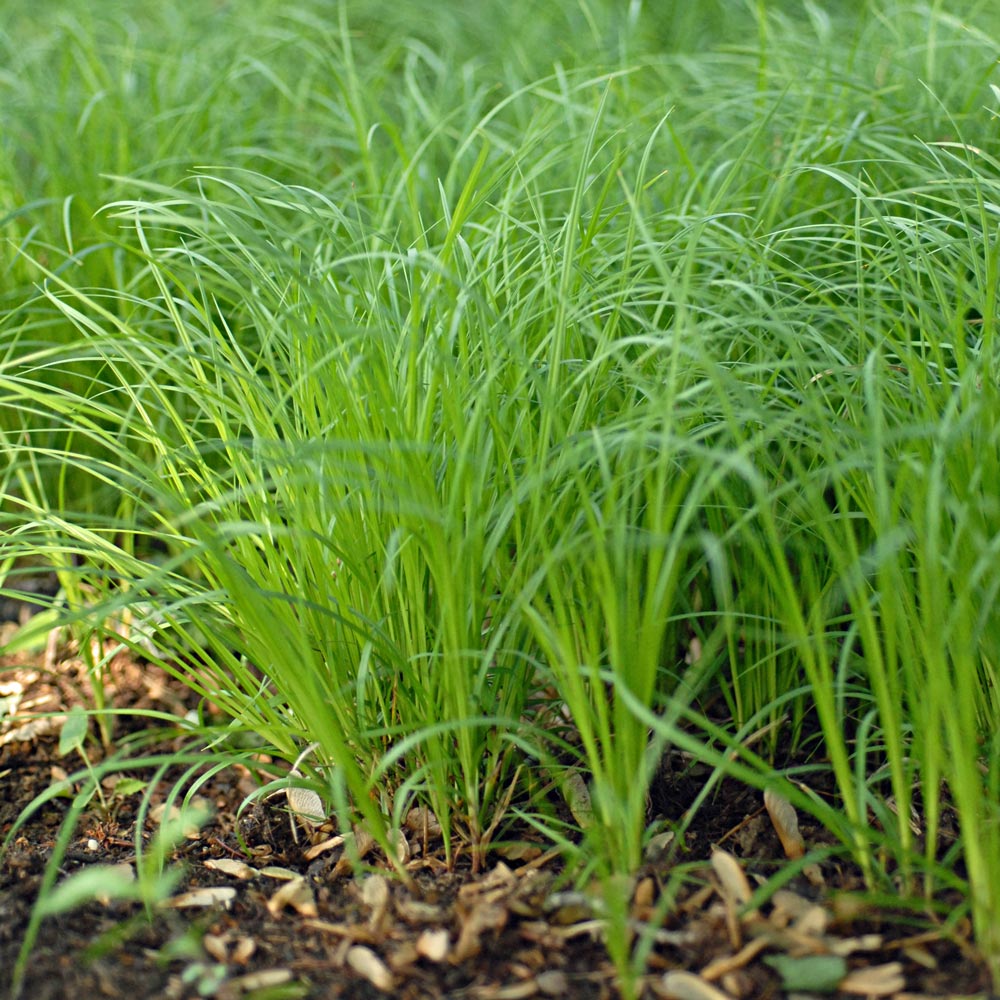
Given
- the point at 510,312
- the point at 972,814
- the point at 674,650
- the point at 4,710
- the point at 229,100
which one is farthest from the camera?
the point at 229,100

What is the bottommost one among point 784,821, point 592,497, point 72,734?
point 784,821

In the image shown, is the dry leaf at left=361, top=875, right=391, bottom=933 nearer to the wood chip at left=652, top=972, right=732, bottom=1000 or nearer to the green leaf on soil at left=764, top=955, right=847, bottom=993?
the wood chip at left=652, top=972, right=732, bottom=1000

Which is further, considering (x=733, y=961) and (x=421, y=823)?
(x=421, y=823)

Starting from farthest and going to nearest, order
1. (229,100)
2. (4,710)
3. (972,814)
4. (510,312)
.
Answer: (229,100) < (4,710) < (510,312) < (972,814)

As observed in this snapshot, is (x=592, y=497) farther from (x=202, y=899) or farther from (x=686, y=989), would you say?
(x=202, y=899)

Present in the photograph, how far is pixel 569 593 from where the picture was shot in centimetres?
144

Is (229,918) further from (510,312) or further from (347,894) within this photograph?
(510,312)

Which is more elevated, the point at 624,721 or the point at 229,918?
the point at 624,721

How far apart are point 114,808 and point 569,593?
3.18ft

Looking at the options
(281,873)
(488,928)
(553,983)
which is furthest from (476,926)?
(281,873)

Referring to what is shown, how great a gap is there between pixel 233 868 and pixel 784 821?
2.68 feet

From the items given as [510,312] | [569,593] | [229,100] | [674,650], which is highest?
[229,100]

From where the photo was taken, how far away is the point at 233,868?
1.65m

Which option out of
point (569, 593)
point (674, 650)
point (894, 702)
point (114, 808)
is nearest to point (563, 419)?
point (569, 593)
